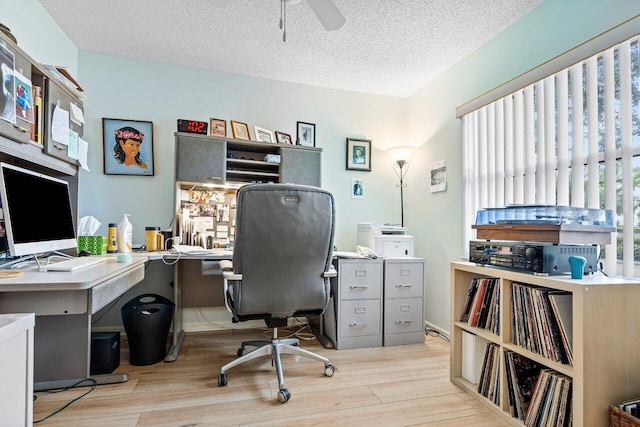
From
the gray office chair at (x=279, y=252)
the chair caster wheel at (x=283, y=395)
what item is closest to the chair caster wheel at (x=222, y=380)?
the gray office chair at (x=279, y=252)

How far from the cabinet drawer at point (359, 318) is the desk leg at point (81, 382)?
4.85ft

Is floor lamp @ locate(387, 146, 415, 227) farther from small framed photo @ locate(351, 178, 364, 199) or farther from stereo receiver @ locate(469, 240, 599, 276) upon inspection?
stereo receiver @ locate(469, 240, 599, 276)

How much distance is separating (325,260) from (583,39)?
1.96m

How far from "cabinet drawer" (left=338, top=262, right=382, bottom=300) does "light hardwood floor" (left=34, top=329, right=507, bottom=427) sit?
459 millimetres

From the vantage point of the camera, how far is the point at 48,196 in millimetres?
1690

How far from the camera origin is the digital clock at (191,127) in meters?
2.61

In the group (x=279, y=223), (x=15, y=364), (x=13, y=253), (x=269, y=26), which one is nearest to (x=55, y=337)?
(x=13, y=253)

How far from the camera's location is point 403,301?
2.62m

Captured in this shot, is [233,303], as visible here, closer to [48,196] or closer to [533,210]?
[48,196]

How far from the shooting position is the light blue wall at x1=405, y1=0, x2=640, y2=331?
1.85 m

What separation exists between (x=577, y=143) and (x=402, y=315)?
1.68 metres

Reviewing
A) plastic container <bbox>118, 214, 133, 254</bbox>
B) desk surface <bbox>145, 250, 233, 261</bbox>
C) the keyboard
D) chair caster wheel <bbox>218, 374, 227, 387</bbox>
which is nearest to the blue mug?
chair caster wheel <bbox>218, 374, 227, 387</bbox>

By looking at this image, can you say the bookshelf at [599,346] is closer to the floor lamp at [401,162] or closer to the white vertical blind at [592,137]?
the white vertical blind at [592,137]

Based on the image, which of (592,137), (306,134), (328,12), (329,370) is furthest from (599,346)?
(306,134)
